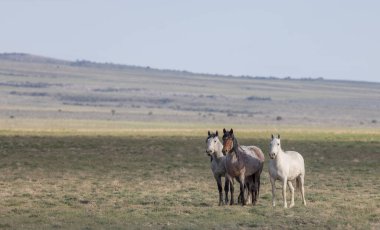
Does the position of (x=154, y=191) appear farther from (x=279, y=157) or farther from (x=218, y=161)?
(x=279, y=157)

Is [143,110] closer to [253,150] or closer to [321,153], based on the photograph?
[321,153]

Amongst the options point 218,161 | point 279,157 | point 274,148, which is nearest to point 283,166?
point 279,157

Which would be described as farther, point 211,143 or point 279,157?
point 211,143

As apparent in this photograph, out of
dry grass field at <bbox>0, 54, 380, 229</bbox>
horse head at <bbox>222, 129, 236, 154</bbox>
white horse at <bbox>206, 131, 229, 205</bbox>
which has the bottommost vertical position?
dry grass field at <bbox>0, 54, 380, 229</bbox>

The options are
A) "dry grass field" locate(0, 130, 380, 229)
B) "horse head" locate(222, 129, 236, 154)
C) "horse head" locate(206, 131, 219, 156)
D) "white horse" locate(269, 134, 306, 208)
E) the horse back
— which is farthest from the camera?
the horse back

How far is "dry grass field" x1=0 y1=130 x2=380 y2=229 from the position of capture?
17234 mm

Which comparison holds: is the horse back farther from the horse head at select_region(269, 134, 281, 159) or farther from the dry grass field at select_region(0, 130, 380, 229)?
the horse head at select_region(269, 134, 281, 159)

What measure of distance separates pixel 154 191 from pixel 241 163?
15.6 feet

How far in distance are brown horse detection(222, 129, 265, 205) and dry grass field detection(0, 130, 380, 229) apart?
1.59 feet

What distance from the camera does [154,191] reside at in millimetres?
23344

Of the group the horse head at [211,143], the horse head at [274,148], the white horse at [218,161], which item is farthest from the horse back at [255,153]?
the horse head at [274,148]

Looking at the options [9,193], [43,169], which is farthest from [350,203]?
[43,169]

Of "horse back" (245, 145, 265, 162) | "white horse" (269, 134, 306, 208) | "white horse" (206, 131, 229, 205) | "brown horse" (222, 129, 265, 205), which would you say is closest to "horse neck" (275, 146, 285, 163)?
"white horse" (269, 134, 306, 208)

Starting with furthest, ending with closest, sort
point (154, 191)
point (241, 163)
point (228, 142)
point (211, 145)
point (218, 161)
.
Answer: point (154, 191), point (218, 161), point (211, 145), point (241, 163), point (228, 142)
